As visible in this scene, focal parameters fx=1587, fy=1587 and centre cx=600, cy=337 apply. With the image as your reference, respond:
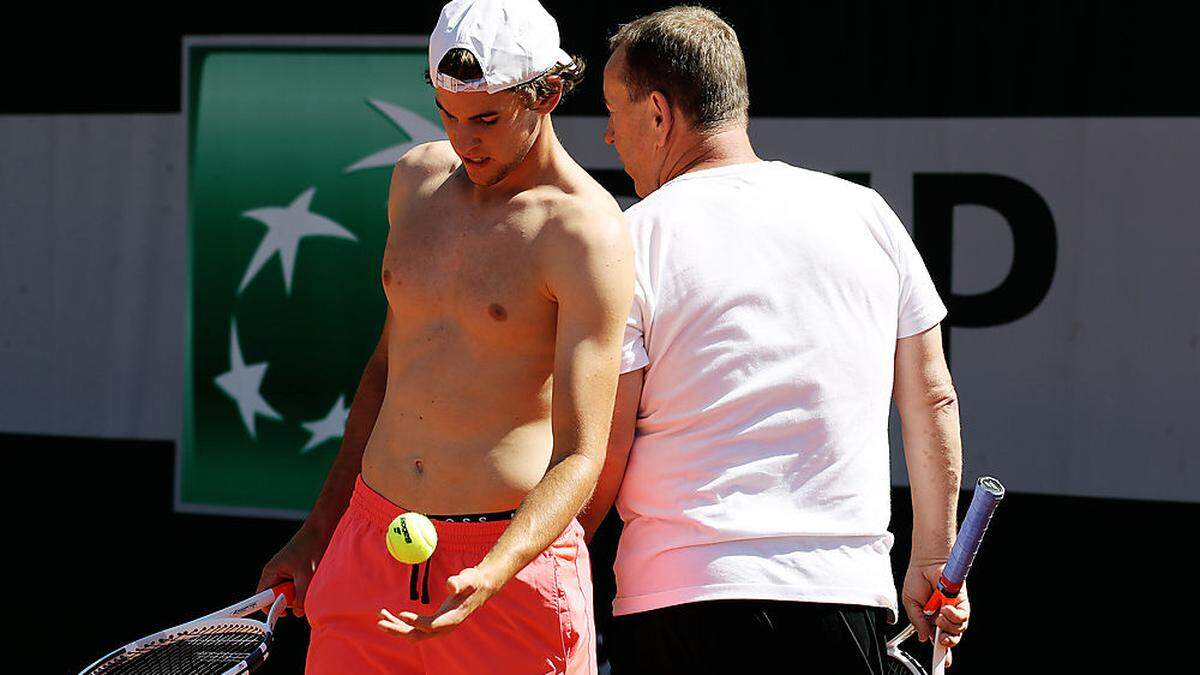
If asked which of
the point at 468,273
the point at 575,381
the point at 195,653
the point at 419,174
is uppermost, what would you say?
the point at 419,174

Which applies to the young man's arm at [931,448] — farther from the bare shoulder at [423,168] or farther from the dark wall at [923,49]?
the dark wall at [923,49]

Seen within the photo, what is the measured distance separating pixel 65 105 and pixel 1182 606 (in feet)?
12.1

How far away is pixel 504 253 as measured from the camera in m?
2.34

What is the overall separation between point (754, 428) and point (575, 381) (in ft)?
0.93

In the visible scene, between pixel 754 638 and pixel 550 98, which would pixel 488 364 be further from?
pixel 754 638

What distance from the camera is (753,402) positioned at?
88.9 inches

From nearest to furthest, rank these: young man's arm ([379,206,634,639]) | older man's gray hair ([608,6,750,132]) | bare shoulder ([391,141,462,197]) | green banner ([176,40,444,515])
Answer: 1. young man's arm ([379,206,634,639])
2. older man's gray hair ([608,6,750,132])
3. bare shoulder ([391,141,462,197])
4. green banner ([176,40,444,515])

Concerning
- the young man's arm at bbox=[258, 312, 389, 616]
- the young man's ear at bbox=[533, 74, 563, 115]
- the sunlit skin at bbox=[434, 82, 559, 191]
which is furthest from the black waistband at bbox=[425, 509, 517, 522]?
the young man's ear at bbox=[533, 74, 563, 115]

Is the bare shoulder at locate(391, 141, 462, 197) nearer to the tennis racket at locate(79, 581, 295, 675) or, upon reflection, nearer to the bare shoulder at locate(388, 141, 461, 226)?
the bare shoulder at locate(388, 141, 461, 226)

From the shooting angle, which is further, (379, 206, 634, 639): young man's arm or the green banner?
the green banner

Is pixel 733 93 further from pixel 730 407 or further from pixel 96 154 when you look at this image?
pixel 96 154

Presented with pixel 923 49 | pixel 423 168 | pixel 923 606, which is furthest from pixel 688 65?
pixel 923 49

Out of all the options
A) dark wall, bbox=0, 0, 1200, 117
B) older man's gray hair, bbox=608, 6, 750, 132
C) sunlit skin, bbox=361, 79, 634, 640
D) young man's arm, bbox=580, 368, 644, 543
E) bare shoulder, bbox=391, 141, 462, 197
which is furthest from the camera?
dark wall, bbox=0, 0, 1200, 117

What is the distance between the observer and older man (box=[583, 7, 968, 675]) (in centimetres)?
224
